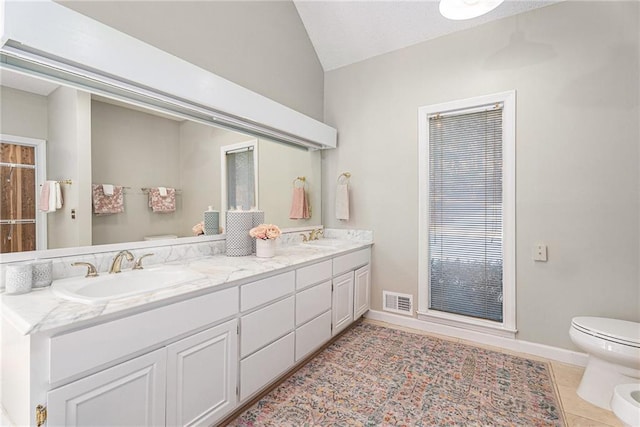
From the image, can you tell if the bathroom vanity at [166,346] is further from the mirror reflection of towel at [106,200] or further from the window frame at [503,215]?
the window frame at [503,215]

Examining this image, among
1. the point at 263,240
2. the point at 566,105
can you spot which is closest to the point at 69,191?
the point at 263,240

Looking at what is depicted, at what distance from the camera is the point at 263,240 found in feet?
A: 7.44

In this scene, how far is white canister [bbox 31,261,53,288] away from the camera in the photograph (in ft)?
4.52

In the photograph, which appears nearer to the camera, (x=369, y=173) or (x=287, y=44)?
(x=287, y=44)

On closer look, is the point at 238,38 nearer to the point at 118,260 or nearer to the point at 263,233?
the point at 263,233

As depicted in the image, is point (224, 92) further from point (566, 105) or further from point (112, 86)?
point (566, 105)

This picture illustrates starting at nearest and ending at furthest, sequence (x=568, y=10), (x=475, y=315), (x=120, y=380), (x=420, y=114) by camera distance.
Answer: (x=120, y=380) → (x=568, y=10) → (x=475, y=315) → (x=420, y=114)

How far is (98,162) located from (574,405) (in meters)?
→ 3.19

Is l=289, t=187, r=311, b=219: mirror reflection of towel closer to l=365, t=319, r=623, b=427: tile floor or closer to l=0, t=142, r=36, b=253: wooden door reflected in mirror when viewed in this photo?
l=0, t=142, r=36, b=253: wooden door reflected in mirror

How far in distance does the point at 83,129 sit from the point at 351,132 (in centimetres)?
242

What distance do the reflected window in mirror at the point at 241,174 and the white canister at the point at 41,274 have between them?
3.81ft

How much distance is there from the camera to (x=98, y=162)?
1.72 meters

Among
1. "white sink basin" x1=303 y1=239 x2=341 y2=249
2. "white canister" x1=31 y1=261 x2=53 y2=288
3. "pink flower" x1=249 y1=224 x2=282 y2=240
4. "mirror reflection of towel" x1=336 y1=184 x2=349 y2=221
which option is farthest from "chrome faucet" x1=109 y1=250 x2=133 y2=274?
"mirror reflection of towel" x1=336 y1=184 x2=349 y2=221

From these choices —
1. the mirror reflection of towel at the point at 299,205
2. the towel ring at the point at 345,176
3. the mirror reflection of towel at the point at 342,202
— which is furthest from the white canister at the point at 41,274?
the towel ring at the point at 345,176
